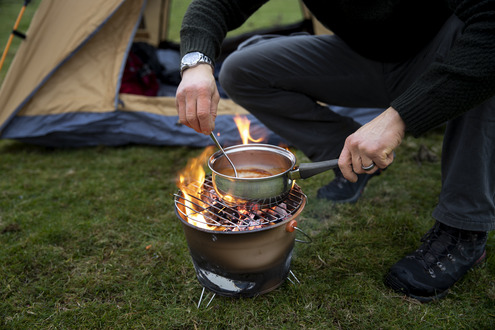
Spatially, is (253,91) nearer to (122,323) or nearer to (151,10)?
(122,323)

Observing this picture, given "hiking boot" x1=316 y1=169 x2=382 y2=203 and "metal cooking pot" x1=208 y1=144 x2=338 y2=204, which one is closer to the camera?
"metal cooking pot" x1=208 y1=144 x2=338 y2=204

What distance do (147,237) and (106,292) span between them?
0.47 metres

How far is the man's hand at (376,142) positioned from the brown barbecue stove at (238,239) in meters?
0.35

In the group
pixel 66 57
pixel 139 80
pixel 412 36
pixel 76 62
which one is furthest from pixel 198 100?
pixel 139 80

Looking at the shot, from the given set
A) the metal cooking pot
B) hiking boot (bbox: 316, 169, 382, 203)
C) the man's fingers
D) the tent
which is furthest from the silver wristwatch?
the tent

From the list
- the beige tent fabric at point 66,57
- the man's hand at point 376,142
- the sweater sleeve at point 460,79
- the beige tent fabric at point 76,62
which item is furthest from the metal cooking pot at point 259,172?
the beige tent fabric at point 66,57

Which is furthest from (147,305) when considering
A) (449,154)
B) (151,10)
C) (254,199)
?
(151,10)

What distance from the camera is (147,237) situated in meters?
2.18

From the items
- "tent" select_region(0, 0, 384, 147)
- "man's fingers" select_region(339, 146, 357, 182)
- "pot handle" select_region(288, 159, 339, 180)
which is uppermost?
"man's fingers" select_region(339, 146, 357, 182)

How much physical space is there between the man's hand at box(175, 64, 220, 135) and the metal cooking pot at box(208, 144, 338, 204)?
205 mm

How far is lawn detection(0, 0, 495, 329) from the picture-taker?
158 centimetres

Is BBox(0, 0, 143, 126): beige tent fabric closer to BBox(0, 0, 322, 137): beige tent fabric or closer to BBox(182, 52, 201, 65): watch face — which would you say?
BBox(0, 0, 322, 137): beige tent fabric

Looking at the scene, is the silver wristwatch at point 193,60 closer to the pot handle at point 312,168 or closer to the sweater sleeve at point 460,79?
the pot handle at point 312,168

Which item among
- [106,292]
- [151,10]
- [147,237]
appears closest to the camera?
[106,292]
